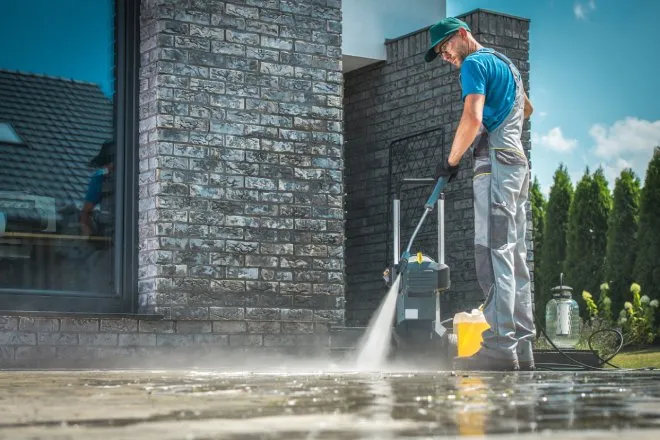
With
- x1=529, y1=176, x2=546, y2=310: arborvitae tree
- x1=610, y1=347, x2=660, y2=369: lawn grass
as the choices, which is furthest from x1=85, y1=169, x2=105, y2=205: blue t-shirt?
x1=529, y1=176, x2=546, y2=310: arborvitae tree

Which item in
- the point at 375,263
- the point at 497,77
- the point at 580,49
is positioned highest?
the point at 580,49

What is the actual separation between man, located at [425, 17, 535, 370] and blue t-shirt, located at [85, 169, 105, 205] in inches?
113

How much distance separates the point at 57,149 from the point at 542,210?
14409 millimetres

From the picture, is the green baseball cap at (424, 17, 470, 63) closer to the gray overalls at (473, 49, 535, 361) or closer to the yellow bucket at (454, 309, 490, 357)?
the gray overalls at (473, 49, 535, 361)

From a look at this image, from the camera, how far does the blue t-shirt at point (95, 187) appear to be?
27.2 feet

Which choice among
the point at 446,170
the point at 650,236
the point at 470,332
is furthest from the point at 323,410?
the point at 650,236

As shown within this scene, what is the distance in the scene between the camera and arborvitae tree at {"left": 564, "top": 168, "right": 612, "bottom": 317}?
1984 cm

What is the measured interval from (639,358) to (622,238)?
11.8ft

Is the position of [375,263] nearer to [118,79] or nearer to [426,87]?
[426,87]

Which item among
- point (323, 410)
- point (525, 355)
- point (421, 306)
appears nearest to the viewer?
point (323, 410)

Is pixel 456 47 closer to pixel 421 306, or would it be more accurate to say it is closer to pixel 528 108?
pixel 528 108

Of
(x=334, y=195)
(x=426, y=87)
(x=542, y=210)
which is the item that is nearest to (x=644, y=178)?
(x=542, y=210)

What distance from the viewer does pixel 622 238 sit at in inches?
770

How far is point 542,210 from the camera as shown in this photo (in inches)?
841
